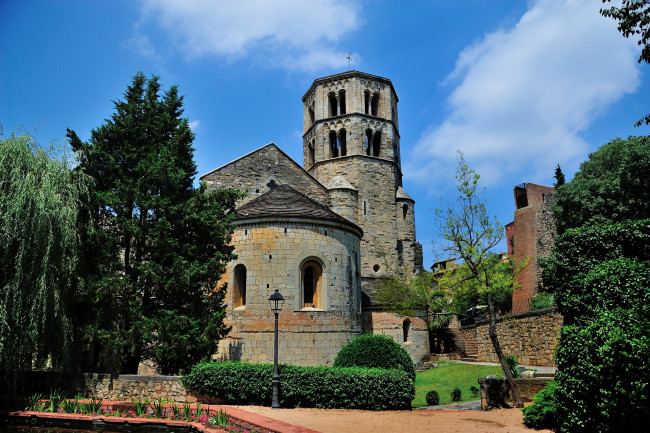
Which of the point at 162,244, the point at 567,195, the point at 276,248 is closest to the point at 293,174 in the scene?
the point at 276,248

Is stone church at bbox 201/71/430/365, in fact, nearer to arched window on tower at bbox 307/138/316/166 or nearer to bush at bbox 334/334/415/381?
arched window on tower at bbox 307/138/316/166

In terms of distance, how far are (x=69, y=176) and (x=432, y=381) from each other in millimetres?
16997

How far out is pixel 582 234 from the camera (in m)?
10.8

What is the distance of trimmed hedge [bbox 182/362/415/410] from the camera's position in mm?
12719

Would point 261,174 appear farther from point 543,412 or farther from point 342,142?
point 543,412

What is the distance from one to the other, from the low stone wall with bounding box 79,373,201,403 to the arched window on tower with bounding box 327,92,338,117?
25397mm

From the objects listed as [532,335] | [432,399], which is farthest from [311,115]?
[432,399]

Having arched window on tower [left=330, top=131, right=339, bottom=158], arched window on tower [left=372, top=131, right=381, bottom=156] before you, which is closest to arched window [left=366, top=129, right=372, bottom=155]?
arched window on tower [left=372, top=131, right=381, bottom=156]

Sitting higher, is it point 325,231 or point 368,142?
point 368,142

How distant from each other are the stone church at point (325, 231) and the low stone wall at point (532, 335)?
5428 mm

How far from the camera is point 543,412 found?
9.59 metres

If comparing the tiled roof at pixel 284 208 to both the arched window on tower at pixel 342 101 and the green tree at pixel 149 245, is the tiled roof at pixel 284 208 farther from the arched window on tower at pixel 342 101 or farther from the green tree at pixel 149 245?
the arched window on tower at pixel 342 101

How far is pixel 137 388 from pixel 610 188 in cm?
2863

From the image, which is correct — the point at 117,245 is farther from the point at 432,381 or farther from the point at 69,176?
the point at 432,381
